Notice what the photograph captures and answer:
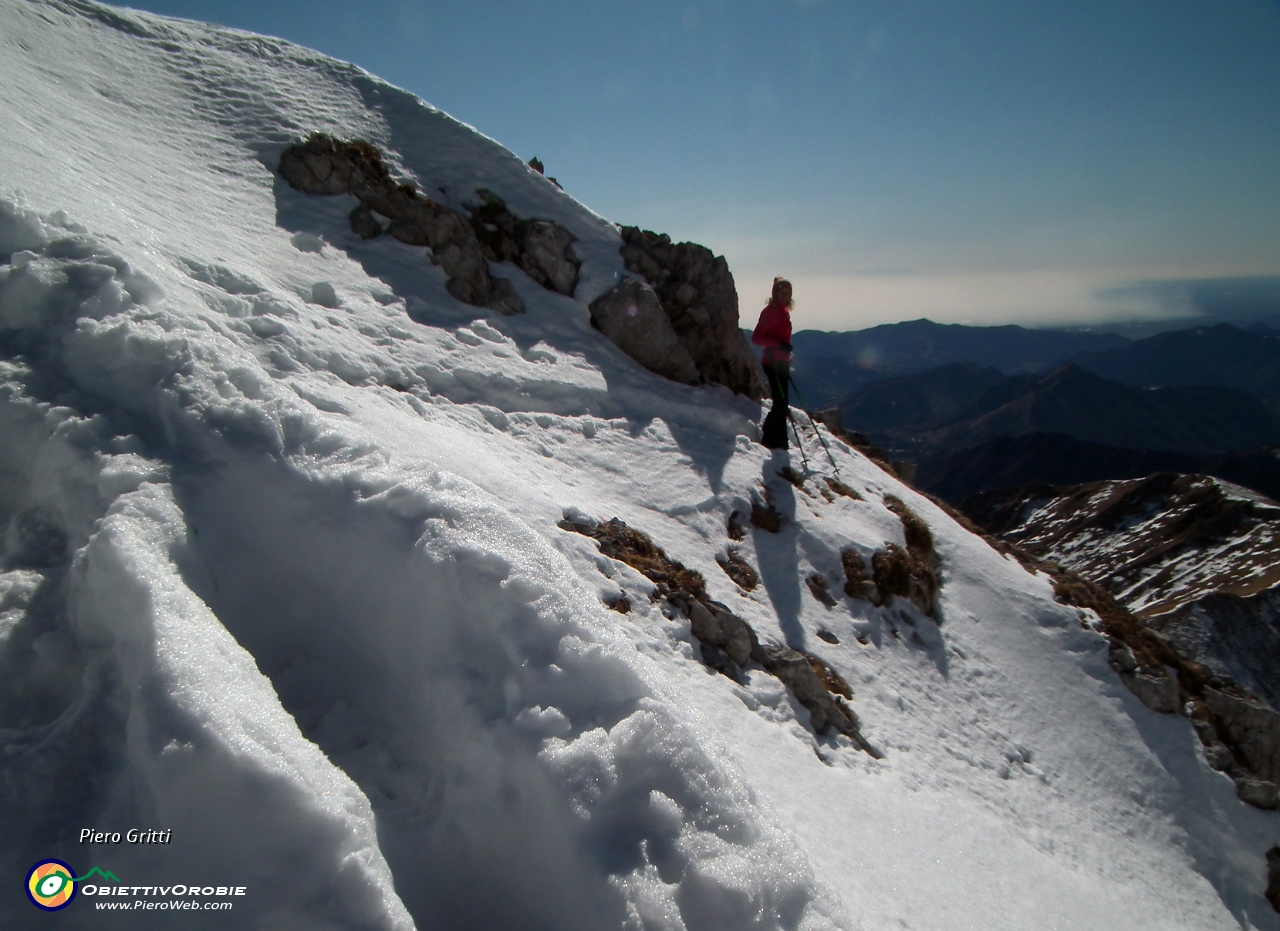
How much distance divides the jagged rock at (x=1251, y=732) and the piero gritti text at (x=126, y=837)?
19.5m

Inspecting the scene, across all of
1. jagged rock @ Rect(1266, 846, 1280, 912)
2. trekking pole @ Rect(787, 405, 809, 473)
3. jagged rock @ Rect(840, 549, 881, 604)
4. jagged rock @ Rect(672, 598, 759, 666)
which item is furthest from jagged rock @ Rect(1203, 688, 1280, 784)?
jagged rock @ Rect(672, 598, 759, 666)

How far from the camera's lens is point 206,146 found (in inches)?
566

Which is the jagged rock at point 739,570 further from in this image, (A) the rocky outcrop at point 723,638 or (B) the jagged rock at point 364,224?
(B) the jagged rock at point 364,224

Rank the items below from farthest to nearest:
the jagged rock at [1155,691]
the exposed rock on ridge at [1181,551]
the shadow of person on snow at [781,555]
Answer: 1. the exposed rock on ridge at [1181,551]
2. the jagged rock at [1155,691]
3. the shadow of person on snow at [781,555]

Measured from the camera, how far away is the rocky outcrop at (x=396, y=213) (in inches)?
589

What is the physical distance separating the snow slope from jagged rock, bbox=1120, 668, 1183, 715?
1.52ft

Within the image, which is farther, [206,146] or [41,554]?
[206,146]

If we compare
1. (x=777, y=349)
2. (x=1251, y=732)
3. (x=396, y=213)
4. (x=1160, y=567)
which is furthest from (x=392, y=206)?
(x=1160, y=567)

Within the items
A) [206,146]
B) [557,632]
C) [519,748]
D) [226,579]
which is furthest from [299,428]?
[206,146]

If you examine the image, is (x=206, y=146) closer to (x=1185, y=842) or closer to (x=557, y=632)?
(x=557, y=632)

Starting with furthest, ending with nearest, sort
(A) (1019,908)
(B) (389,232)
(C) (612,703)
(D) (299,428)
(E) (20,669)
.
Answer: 1. (B) (389,232)
2. (A) (1019,908)
3. (D) (299,428)
4. (C) (612,703)
5. (E) (20,669)

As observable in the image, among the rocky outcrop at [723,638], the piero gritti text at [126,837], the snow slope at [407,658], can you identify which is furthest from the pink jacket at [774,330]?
the piero gritti text at [126,837]

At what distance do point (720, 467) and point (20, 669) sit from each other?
38.3ft

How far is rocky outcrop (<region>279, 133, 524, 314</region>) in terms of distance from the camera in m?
15.0
